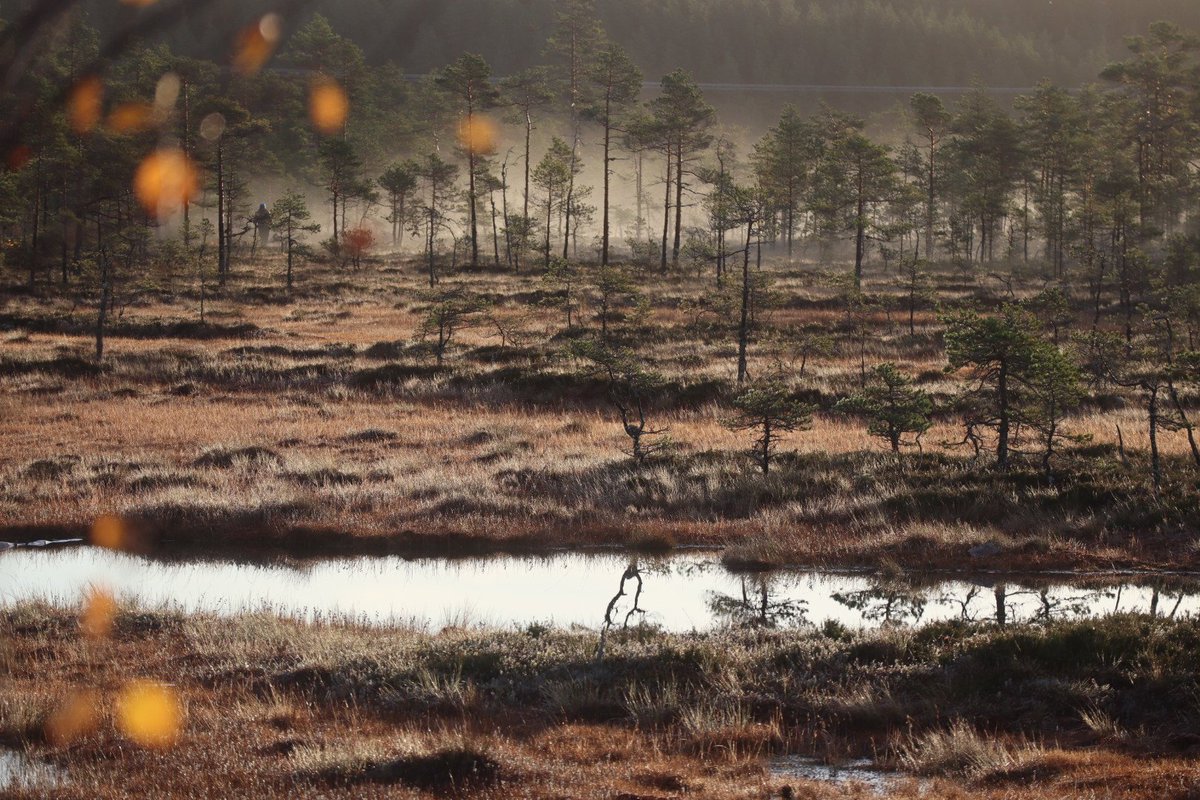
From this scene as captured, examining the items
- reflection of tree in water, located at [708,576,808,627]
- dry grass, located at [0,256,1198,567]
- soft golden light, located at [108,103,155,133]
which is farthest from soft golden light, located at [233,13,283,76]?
reflection of tree in water, located at [708,576,808,627]

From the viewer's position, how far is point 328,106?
89750 mm

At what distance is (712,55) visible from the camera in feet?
635

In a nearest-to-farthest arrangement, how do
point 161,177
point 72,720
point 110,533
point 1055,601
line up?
point 72,720
point 1055,601
point 110,533
point 161,177

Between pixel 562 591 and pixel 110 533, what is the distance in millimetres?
8513

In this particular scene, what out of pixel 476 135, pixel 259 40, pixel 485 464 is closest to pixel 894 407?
pixel 485 464

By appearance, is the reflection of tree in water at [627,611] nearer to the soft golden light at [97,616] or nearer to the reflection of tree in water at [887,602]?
the reflection of tree in water at [887,602]

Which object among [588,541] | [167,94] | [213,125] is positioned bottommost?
[588,541]

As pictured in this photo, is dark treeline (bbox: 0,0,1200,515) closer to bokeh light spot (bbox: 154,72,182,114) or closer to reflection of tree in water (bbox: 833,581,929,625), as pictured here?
bokeh light spot (bbox: 154,72,182,114)

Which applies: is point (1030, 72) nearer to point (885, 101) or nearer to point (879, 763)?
point (885, 101)

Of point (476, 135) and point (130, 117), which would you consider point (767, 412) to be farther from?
point (130, 117)

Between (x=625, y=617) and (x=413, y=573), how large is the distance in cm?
424

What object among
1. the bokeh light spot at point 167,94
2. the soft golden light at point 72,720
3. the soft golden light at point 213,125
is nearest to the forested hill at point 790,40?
the bokeh light spot at point 167,94

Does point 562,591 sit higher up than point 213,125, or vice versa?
point 213,125

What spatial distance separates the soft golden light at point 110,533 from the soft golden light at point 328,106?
7588 cm
